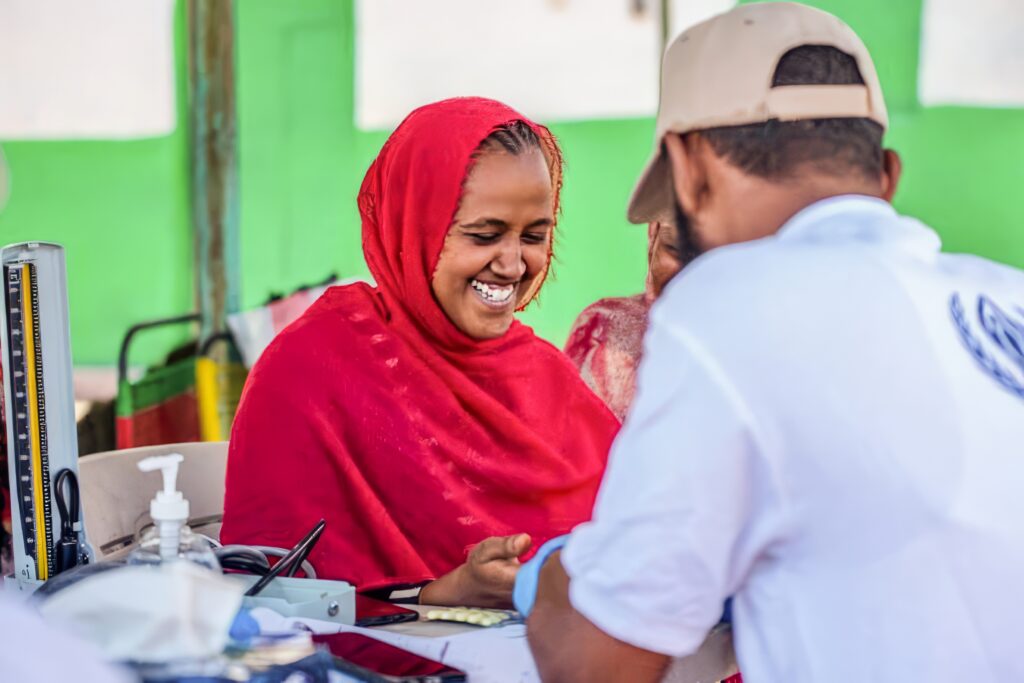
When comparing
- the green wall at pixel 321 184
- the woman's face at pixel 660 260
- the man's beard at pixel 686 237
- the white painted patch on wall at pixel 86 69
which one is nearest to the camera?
the man's beard at pixel 686 237

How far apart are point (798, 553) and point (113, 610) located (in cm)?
67

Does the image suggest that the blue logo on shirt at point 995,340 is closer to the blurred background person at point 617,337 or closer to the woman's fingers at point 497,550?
the woman's fingers at point 497,550

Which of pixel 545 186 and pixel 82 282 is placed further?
pixel 82 282

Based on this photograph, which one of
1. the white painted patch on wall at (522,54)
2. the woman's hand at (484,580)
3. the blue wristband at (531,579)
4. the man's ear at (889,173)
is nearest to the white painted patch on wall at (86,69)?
the white painted patch on wall at (522,54)

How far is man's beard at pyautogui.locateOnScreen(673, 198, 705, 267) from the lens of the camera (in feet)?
4.80

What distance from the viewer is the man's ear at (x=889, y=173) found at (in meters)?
1.44

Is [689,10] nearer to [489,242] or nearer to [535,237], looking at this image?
[535,237]

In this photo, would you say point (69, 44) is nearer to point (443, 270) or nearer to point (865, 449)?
point (443, 270)

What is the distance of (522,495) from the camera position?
235 centimetres

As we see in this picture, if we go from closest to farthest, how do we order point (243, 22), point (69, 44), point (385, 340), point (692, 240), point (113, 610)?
point (113, 610) < point (692, 240) < point (385, 340) < point (69, 44) < point (243, 22)

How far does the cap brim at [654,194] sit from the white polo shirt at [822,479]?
0.33 metres

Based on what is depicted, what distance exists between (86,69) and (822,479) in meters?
2.95

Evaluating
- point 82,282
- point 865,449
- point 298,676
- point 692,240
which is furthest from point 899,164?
point 82,282

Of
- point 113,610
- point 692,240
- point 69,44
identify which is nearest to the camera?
point 113,610
